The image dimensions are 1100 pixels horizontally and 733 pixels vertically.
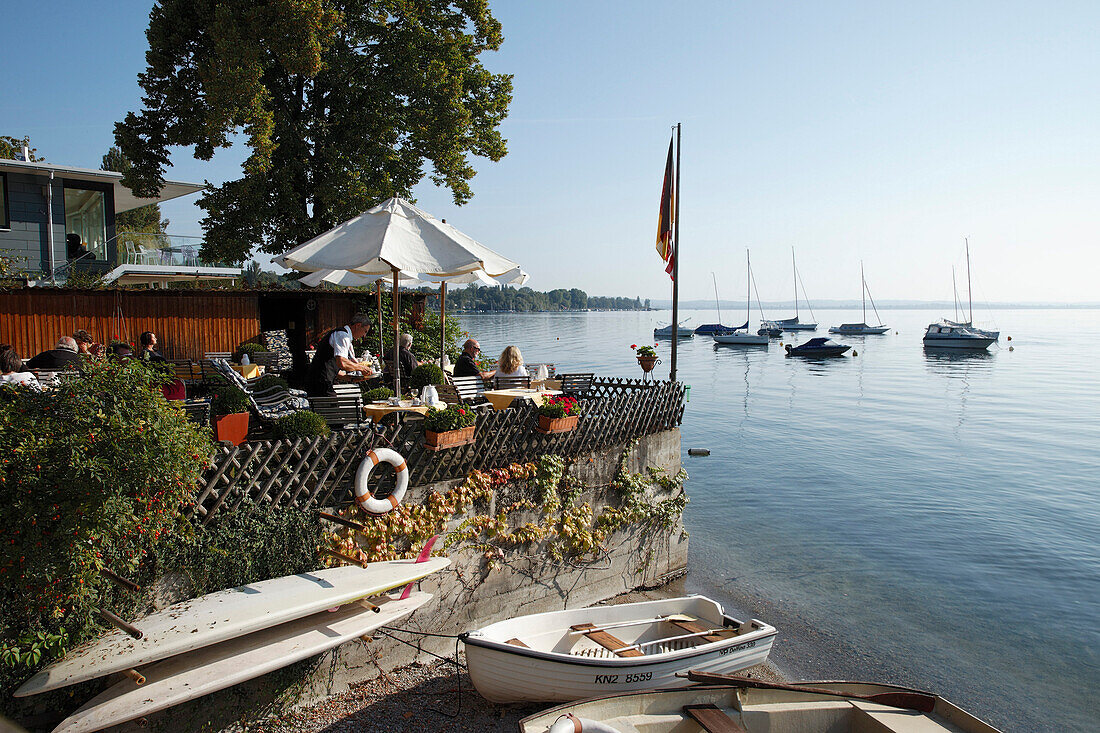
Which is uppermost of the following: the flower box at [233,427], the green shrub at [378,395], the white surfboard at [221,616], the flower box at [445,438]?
the green shrub at [378,395]

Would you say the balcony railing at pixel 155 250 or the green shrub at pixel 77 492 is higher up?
the balcony railing at pixel 155 250

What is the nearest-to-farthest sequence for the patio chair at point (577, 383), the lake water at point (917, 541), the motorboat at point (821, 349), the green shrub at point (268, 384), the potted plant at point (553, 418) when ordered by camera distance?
the potted plant at point (553, 418) → the green shrub at point (268, 384) → the lake water at point (917, 541) → the patio chair at point (577, 383) → the motorboat at point (821, 349)

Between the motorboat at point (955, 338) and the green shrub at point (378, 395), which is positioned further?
the motorboat at point (955, 338)

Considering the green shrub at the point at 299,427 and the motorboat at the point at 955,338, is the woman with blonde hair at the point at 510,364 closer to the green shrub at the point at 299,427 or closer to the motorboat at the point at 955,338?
the green shrub at the point at 299,427

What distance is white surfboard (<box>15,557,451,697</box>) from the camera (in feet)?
14.5

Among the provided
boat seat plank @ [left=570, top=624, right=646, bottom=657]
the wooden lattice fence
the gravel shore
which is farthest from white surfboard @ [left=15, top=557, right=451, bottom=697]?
boat seat plank @ [left=570, top=624, right=646, bottom=657]

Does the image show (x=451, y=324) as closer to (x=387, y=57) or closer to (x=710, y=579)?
(x=387, y=57)

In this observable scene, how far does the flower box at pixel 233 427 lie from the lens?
7.13 meters

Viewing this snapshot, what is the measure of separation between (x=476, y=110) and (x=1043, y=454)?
87.2 feet

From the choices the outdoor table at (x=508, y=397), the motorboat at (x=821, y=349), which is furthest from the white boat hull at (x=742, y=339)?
the outdoor table at (x=508, y=397)

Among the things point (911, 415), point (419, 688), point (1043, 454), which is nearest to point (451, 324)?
point (419, 688)

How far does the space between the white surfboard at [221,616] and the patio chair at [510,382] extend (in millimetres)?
4443

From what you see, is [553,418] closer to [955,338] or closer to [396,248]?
[396,248]

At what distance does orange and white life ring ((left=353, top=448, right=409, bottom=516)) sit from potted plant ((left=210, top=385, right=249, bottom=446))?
1675 mm
